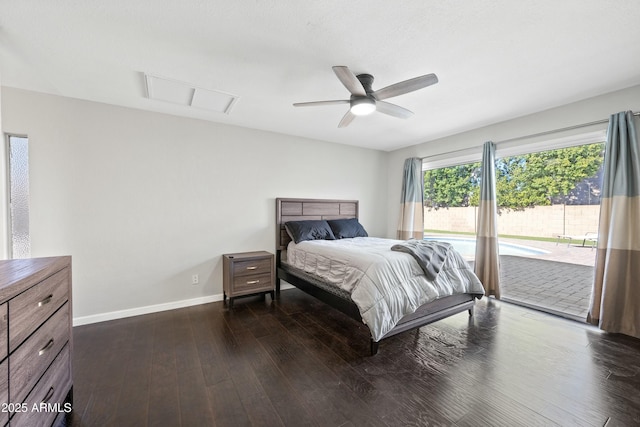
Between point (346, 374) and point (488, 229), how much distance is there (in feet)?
9.52

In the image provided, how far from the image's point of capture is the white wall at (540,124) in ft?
8.46

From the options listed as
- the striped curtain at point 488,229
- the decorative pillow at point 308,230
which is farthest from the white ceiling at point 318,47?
the decorative pillow at point 308,230

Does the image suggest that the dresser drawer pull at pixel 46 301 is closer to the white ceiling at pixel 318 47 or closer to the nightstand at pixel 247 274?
the white ceiling at pixel 318 47

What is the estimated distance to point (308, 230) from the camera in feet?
12.3

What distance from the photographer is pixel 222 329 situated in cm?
263

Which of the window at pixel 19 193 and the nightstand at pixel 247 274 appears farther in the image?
the nightstand at pixel 247 274

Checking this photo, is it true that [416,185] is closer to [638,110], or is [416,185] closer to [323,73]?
[638,110]

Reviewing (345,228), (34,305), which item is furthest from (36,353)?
(345,228)

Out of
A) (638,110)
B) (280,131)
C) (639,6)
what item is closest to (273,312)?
(280,131)

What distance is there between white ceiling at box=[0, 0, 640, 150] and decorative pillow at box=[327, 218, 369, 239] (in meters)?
2.00

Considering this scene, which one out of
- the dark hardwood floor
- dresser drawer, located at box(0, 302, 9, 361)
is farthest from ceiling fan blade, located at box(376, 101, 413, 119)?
dresser drawer, located at box(0, 302, 9, 361)

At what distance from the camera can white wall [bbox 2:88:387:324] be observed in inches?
103

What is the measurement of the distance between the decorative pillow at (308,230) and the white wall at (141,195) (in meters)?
0.36

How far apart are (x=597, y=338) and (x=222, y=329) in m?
3.73
